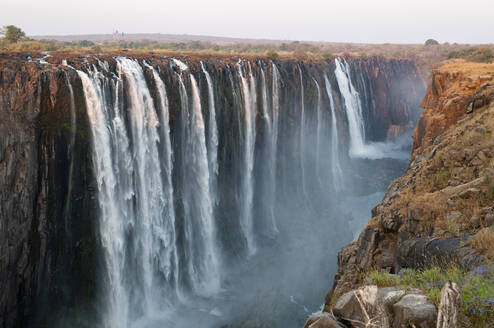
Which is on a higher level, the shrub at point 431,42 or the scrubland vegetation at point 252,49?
the shrub at point 431,42

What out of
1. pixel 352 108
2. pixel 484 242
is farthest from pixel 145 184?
pixel 352 108

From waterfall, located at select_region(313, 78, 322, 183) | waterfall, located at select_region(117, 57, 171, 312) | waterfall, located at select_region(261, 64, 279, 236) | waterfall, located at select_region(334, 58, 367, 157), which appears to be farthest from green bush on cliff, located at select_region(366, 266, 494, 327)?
waterfall, located at select_region(334, 58, 367, 157)

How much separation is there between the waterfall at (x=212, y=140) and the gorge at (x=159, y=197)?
9 cm

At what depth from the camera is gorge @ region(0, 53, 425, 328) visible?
52.1ft

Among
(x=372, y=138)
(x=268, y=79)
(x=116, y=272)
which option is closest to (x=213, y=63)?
(x=268, y=79)

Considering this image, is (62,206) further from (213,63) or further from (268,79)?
(268,79)

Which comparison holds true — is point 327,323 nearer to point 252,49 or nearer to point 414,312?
point 414,312

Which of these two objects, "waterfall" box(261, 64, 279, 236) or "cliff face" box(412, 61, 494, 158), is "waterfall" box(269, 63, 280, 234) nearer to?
"waterfall" box(261, 64, 279, 236)

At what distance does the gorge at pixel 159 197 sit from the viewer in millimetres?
15883

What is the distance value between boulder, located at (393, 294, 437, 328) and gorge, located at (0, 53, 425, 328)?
14118 millimetres

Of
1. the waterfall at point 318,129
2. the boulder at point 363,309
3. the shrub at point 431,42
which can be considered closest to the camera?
the boulder at point 363,309

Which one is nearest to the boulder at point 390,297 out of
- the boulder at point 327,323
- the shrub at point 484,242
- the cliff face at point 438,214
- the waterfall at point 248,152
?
the boulder at point 327,323

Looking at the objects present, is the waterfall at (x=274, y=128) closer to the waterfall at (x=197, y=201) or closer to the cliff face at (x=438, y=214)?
the waterfall at (x=197, y=201)

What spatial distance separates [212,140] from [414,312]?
65.9 ft
